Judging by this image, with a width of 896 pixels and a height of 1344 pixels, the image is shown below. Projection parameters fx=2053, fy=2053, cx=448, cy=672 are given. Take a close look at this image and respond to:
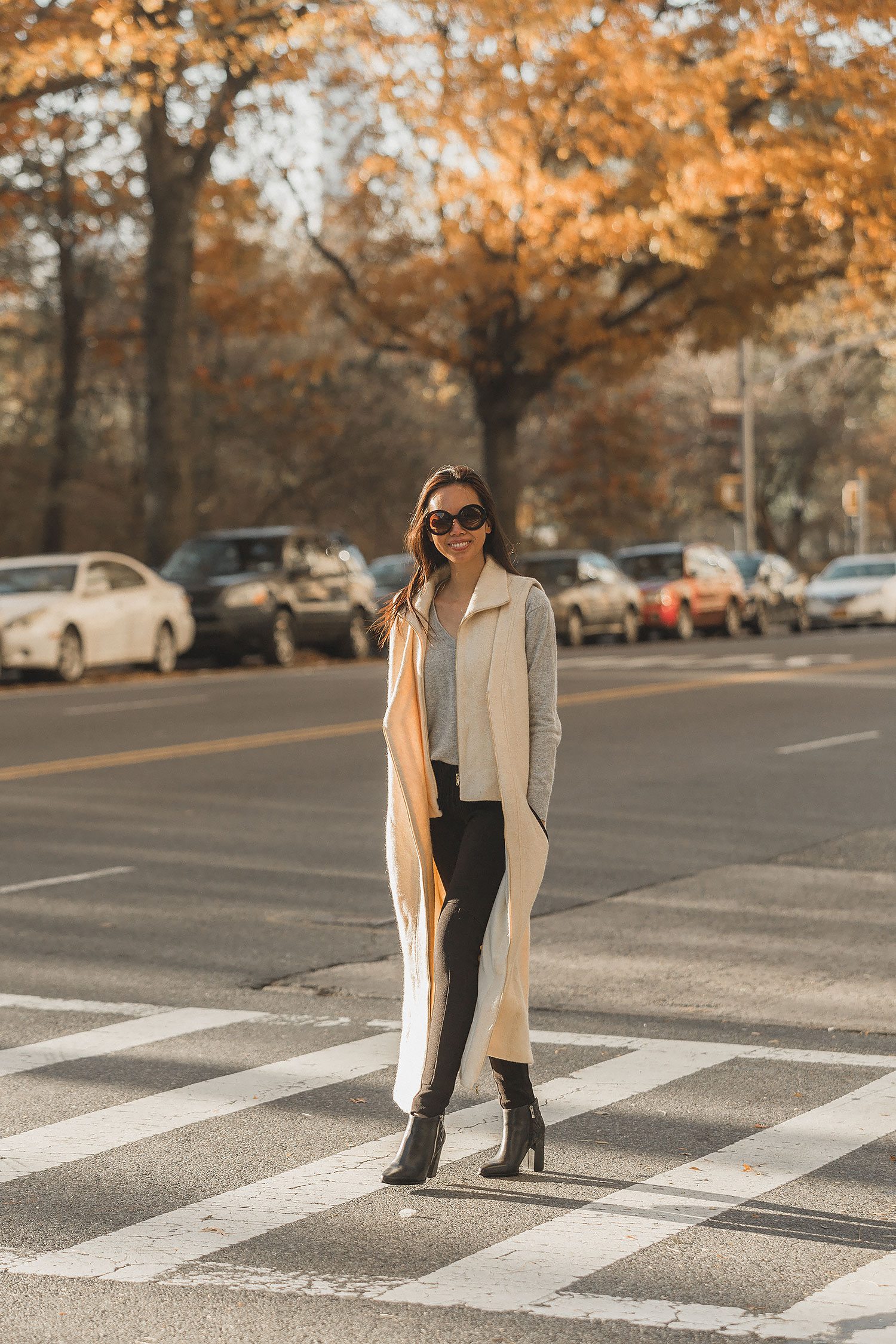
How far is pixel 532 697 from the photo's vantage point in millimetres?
5430

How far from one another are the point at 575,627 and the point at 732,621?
6.54 meters

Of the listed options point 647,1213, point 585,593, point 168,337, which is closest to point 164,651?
point 168,337

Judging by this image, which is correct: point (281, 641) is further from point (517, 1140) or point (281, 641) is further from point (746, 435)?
point (517, 1140)

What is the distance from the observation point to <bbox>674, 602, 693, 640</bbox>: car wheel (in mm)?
39219

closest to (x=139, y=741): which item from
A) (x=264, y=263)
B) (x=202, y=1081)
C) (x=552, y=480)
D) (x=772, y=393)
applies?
(x=202, y=1081)

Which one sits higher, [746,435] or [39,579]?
[746,435]

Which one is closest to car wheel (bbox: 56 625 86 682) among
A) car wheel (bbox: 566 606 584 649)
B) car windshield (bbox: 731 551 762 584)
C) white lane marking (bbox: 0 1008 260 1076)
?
car wheel (bbox: 566 606 584 649)

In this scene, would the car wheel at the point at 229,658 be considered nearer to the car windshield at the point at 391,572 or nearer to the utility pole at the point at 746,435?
the car windshield at the point at 391,572

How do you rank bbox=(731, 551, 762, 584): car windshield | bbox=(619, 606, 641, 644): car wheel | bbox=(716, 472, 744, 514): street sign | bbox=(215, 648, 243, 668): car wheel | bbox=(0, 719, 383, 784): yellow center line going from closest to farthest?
bbox=(0, 719, 383, 784): yellow center line → bbox=(215, 648, 243, 668): car wheel → bbox=(619, 606, 641, 644): car wheel → bbox=(731, 551, 762, 584): car windshield → bbox=(716, 472, 744, 514): street sign

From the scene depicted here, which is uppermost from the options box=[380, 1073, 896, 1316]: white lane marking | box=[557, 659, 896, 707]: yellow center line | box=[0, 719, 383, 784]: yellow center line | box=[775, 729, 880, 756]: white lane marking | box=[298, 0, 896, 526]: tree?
box=[298, 0, 896, 526]: tree

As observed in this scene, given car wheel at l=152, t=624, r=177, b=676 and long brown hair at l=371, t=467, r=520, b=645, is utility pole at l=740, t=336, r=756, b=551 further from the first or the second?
long brown hair at l=371, t=467, r=520, b=645

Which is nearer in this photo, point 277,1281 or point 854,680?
point 277,1281

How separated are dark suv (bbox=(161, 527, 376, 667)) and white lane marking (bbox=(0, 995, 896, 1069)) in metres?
20.3

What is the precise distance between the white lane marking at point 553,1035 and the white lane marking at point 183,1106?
36 centimetres
